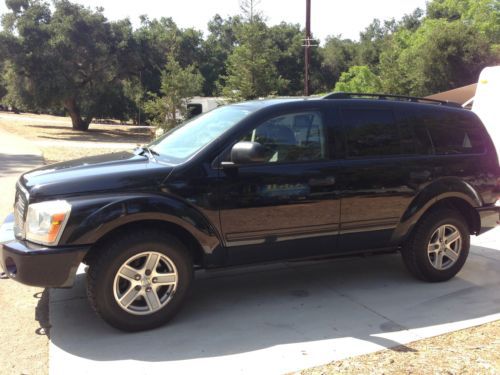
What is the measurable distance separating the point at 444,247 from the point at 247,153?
2.49m

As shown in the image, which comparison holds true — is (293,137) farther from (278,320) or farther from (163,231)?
(278,320)

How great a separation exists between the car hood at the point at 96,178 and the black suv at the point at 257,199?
0.01 meters

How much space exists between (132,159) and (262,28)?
13.6 metres

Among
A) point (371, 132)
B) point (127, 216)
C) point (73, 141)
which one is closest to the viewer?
point (127, 216)

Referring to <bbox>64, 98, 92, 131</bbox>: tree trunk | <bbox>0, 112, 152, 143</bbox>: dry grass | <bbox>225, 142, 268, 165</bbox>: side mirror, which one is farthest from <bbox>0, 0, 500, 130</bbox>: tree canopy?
<bbox>225, 142, 268, 165</bbox>: side mirror

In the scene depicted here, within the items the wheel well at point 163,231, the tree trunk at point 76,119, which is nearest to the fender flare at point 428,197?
the wheel well at point 163,231

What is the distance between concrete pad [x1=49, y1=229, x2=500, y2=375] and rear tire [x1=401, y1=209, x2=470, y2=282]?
0.16 metres

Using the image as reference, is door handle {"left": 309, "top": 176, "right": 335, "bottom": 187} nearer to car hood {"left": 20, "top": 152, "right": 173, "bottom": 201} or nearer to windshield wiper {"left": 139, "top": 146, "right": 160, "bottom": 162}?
car hood {"left": 20, "top": 152, "right": 173, "bottom": 201}

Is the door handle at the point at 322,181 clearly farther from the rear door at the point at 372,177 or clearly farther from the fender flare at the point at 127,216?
the fender flare at the point at 127,216

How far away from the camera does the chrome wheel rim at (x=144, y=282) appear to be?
389cm

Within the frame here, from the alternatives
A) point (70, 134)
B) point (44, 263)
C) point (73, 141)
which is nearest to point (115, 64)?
point (70, 134)

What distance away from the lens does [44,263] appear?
143 inches

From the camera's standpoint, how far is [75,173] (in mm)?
4000

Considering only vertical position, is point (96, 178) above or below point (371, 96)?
below
